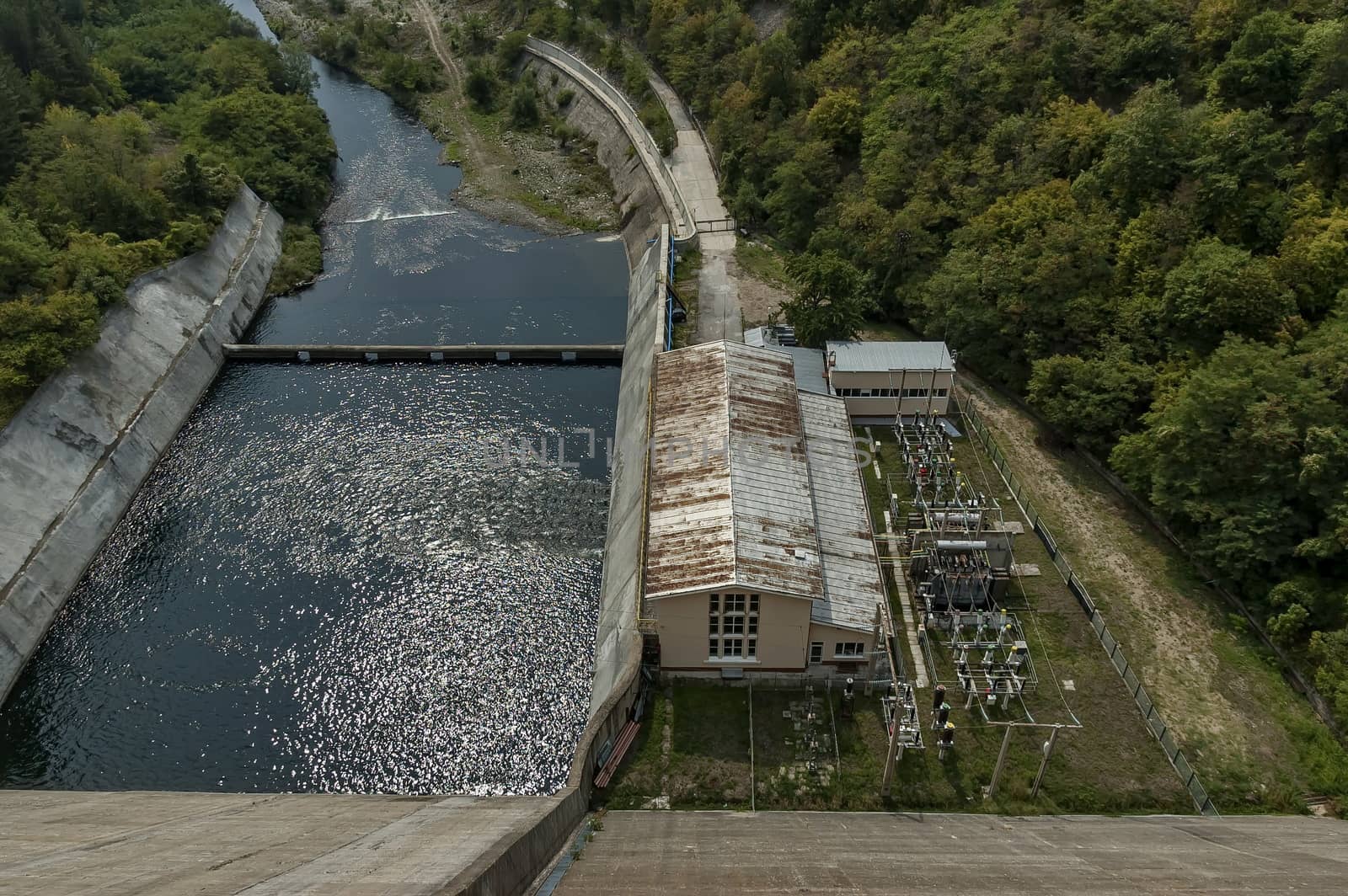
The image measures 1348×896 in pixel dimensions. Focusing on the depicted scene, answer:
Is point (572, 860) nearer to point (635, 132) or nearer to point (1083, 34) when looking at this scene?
point (1083, 34)

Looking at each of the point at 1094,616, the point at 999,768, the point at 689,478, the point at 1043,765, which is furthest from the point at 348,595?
the point at 1094,616

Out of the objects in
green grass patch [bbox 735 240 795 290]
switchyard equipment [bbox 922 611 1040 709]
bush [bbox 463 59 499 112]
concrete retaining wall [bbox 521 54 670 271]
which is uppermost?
bush [bbox 463 59 499 112]

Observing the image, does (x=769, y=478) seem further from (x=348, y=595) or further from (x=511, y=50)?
Answer: (x=511, y=50)

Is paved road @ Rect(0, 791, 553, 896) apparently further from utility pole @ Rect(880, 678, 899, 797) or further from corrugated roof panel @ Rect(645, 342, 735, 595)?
utility pole @ Rect(880, 678, 899, 797)

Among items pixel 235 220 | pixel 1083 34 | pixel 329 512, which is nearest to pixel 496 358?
pixel 329 512

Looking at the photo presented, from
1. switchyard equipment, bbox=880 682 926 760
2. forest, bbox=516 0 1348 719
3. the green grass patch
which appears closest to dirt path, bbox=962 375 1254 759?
forest, bbox=516 0 1348 719

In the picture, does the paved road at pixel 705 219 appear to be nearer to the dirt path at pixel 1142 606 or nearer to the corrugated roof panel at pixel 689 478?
the corrugated roof panel at pixel 689 478
